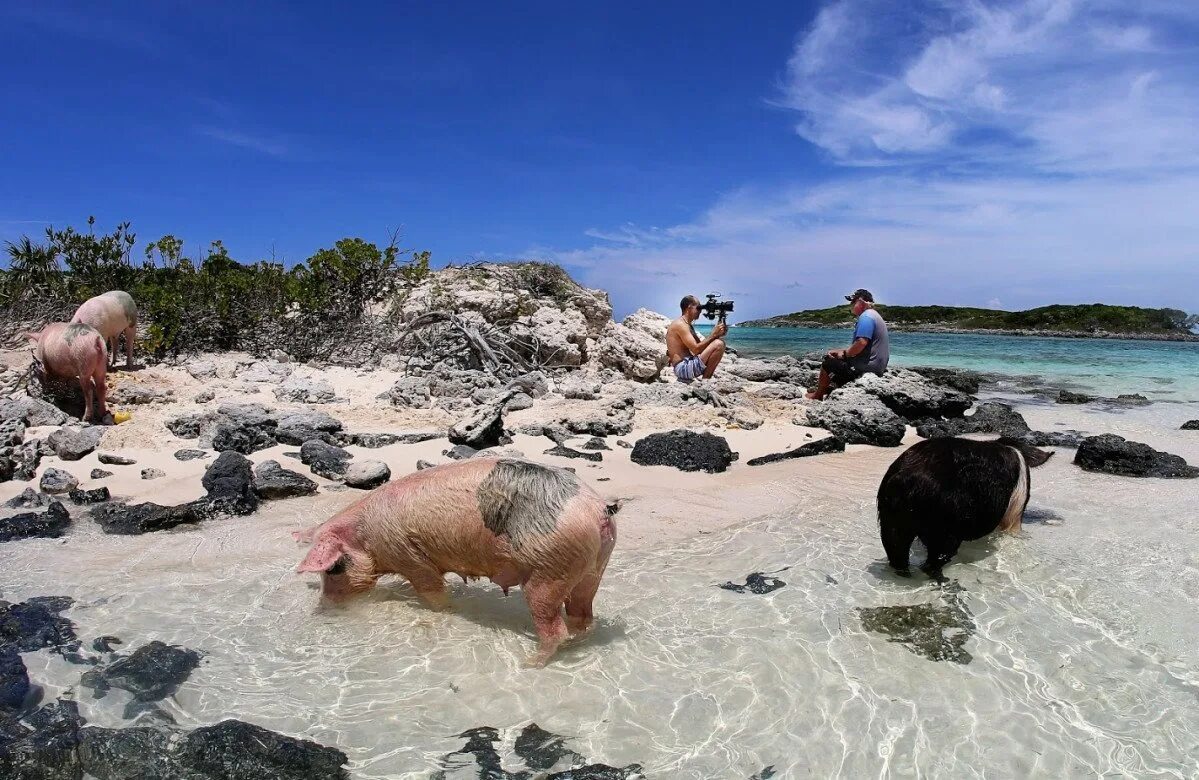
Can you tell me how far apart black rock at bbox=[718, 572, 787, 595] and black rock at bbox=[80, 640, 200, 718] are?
11.2ft

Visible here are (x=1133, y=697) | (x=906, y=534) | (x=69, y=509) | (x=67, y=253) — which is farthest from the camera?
(x=67, y=253)

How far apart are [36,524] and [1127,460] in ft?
37.5

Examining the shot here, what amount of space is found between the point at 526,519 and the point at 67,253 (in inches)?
602

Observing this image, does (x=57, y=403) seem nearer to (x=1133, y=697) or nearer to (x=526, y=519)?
(x=526, y=519)

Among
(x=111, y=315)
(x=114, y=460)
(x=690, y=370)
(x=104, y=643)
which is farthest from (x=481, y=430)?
(x=111, y=315)

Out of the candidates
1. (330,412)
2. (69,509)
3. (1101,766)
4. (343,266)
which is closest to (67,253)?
(343,266)

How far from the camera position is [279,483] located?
7.04 meters

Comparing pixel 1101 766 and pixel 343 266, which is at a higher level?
pixel 343 266

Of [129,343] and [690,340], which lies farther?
[690,340]

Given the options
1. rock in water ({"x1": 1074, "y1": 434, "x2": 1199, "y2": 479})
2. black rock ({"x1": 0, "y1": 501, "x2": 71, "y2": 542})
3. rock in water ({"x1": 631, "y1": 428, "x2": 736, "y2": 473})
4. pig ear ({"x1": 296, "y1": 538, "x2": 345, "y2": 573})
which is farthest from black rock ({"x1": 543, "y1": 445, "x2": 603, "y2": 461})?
rock in water ({"x1": 1074, "y1": 434, "x2": 1199, "y2": 479})

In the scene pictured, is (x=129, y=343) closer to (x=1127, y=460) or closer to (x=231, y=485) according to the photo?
(x=231, y=485)

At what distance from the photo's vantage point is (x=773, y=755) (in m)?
3.38

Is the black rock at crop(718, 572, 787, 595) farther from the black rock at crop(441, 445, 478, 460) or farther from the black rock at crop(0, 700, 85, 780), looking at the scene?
the black rock at crop(441, 445, 478, 460)

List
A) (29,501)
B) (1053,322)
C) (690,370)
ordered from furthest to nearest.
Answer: (1053,322)
(690,370)
(29,501)
